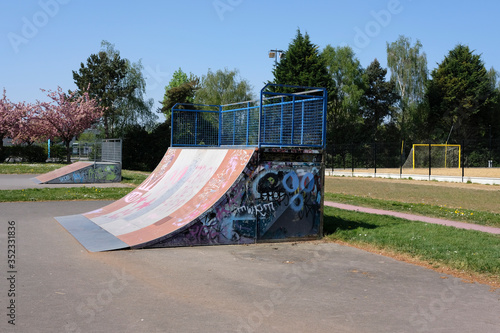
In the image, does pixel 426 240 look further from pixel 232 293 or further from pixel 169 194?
pixel 169 194

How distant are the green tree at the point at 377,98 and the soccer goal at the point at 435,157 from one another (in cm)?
1559

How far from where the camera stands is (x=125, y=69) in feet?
207

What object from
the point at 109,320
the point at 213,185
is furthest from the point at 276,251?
the point at 109,320

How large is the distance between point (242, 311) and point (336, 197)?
12.9 m

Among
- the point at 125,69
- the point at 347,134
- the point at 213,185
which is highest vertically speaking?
the point at 125,69

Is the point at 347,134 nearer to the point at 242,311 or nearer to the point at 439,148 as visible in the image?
the point at 439,148

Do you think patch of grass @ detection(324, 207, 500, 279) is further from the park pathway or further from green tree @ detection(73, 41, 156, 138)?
green tree @ detection(73, 41, 156, 138)

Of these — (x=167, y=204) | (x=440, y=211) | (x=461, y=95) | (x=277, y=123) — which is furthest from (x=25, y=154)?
(x=461, y=95)

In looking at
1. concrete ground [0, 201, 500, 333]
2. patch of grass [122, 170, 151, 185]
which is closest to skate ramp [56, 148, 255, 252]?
concrete ground [0, 201, 500, 333]

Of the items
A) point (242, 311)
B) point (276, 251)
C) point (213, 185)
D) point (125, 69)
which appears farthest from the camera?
point (125, 69)

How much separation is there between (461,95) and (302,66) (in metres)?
22.8

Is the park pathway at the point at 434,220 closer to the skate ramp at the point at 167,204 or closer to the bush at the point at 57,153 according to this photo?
the skate ramp at the point at 167,204

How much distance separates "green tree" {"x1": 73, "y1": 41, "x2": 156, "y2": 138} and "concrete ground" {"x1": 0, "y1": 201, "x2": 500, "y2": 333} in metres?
54.6

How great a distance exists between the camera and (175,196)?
10383 mm
